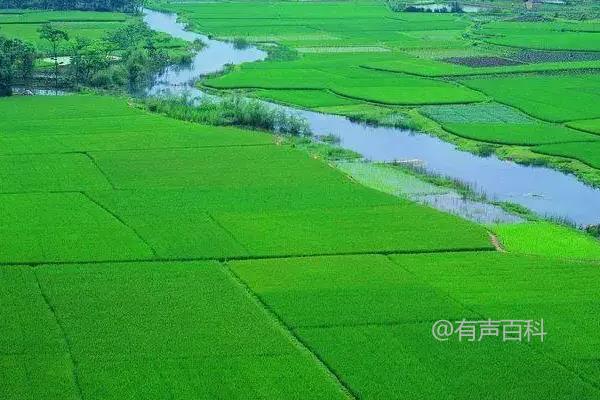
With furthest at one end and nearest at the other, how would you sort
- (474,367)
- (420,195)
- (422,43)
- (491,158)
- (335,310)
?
(422,43), (491,158), (420,195), (335,310), (474,367)

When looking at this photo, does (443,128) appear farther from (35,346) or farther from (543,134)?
(35,346)

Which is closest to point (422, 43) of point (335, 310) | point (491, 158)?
point (491, 158)

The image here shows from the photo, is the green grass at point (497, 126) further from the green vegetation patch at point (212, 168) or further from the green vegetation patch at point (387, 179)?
the green vegetation patch at point (212, 168)

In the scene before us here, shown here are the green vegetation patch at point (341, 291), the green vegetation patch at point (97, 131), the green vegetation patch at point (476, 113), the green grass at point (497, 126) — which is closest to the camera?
the green vegetation patch at point (341, 291)

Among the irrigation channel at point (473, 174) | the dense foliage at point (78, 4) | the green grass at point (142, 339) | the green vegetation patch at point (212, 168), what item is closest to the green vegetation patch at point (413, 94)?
the irrigation channel at point (473, 174)

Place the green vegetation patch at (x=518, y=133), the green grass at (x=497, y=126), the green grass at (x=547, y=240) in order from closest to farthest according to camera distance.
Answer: the green grass at (x=547, y=240) < the green vegetation patch at (x=518, y=133) < the green grass at (x=497, y=126)

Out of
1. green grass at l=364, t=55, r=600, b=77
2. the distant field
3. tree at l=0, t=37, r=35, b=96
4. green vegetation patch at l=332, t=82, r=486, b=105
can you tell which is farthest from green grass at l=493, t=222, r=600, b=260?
the distant field

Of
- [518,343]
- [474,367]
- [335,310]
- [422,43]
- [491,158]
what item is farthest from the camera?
[422,43]
